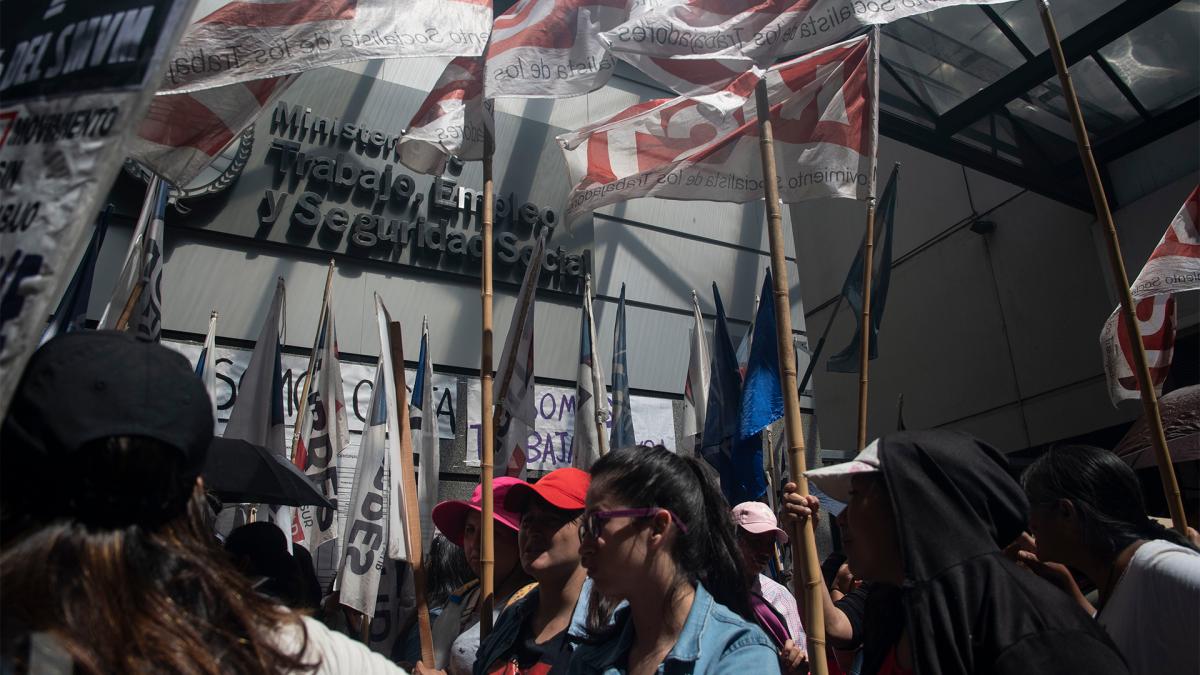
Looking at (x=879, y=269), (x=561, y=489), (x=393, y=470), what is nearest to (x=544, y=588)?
(x=561, y=489)

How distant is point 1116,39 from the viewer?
859cm

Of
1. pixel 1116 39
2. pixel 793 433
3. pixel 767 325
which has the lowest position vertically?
pixel 793 433

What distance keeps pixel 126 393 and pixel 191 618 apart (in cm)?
29

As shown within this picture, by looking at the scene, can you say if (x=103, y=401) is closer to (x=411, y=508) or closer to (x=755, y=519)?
(x=411, y=508)

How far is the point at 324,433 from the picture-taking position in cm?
569

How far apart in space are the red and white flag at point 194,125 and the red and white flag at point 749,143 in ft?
5.48

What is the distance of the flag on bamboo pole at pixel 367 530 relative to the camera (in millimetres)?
4094

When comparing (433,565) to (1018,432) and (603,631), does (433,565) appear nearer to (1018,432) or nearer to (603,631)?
(603,631)

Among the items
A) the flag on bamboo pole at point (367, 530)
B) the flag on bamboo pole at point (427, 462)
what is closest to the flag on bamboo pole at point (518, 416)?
the flag on bamboo pole at point (427, 462)

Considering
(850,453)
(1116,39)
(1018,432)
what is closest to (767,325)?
(1116,39)

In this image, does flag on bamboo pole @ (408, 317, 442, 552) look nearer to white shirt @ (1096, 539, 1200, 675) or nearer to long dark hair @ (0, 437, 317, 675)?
white shirt @ (1096, 539, 1200, 675)

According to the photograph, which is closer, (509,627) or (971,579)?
(971,579)

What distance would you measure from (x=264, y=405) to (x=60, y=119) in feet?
15.3

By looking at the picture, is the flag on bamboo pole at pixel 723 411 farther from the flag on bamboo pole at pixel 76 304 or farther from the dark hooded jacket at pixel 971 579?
the flag on bamboo pole at pixel 76 304
